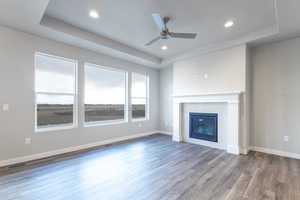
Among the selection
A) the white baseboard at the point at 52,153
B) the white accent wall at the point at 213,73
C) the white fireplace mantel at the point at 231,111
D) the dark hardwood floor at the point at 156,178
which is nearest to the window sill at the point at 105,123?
the white baseboard at the point at 52,153

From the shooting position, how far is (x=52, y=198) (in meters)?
2.09

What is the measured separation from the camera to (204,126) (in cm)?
488

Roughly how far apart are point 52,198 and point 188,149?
3318mm

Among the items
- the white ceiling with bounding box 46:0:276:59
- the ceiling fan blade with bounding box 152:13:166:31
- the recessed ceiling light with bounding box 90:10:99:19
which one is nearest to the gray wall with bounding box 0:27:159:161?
the white ceiling with bounding box 46:0:276:59

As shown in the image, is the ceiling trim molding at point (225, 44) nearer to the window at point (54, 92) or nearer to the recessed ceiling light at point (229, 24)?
the recessed ceiling light at point (229, 24)

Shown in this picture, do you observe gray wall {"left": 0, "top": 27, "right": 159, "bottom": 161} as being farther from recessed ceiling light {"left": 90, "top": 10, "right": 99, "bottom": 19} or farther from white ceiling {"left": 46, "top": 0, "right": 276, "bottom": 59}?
recessed ceiling light {"left": 90, "top": 10, "right": 99, "bottom": 19}

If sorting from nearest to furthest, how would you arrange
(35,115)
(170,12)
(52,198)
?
(52,198), (170,12), (35,115)

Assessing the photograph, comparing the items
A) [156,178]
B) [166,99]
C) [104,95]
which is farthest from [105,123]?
[156,178]

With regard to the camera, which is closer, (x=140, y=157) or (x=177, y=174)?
(x=177, y=174)

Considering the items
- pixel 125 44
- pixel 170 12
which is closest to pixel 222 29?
pixel 170 12

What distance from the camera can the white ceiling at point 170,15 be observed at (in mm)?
2730

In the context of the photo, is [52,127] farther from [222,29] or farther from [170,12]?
[222,29]

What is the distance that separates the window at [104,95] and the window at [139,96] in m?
0.41

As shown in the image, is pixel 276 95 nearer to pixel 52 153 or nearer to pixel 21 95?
pixel 52 153
